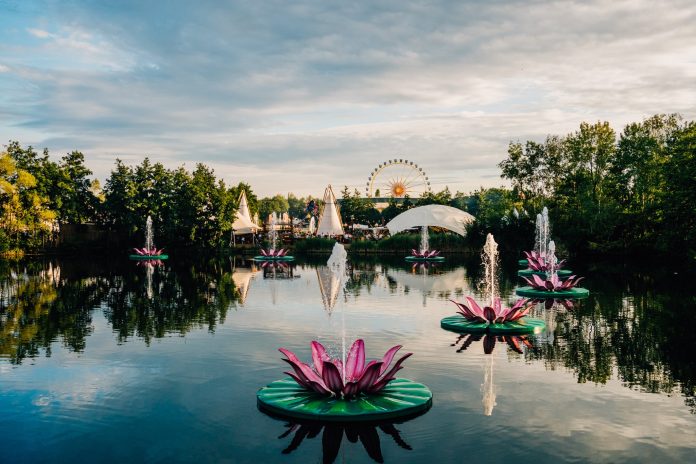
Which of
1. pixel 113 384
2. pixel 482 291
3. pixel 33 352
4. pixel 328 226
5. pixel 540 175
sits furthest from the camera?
pixel 540 175

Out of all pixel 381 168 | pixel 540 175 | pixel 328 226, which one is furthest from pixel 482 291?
pixel 381 168

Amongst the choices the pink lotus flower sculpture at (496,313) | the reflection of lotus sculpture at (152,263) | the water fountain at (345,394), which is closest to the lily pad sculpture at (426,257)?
the reflection of lotus sculpture at (152,263)

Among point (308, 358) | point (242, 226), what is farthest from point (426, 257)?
point (308, 358)

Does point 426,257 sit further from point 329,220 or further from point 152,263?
point 152,263

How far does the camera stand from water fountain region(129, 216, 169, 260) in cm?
4359

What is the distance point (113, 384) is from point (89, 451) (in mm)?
3034

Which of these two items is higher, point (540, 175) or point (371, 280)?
point (540, 175)

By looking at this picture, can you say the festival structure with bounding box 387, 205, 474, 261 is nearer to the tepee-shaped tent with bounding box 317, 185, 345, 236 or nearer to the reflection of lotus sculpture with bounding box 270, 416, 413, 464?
the tepee-shaped tent with bounding box 317, 185, 345, 236

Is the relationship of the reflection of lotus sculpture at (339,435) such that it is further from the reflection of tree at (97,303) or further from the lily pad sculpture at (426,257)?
the lily pad sculpture at (426,257)

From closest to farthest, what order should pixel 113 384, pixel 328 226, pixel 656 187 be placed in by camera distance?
pixel 113 384, pixel 656 187, pixel 328 226

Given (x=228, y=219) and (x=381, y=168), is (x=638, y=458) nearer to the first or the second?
(x=228, y=219)

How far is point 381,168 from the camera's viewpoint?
255ft

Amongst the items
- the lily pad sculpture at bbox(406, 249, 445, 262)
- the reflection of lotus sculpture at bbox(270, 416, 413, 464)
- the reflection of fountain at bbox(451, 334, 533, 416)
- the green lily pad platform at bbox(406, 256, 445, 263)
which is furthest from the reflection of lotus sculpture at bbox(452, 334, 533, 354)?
the lily pad sculpture at bbox(406, 249, 445, 262)

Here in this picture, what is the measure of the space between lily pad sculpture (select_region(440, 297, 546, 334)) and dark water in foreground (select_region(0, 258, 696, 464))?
529 mm
